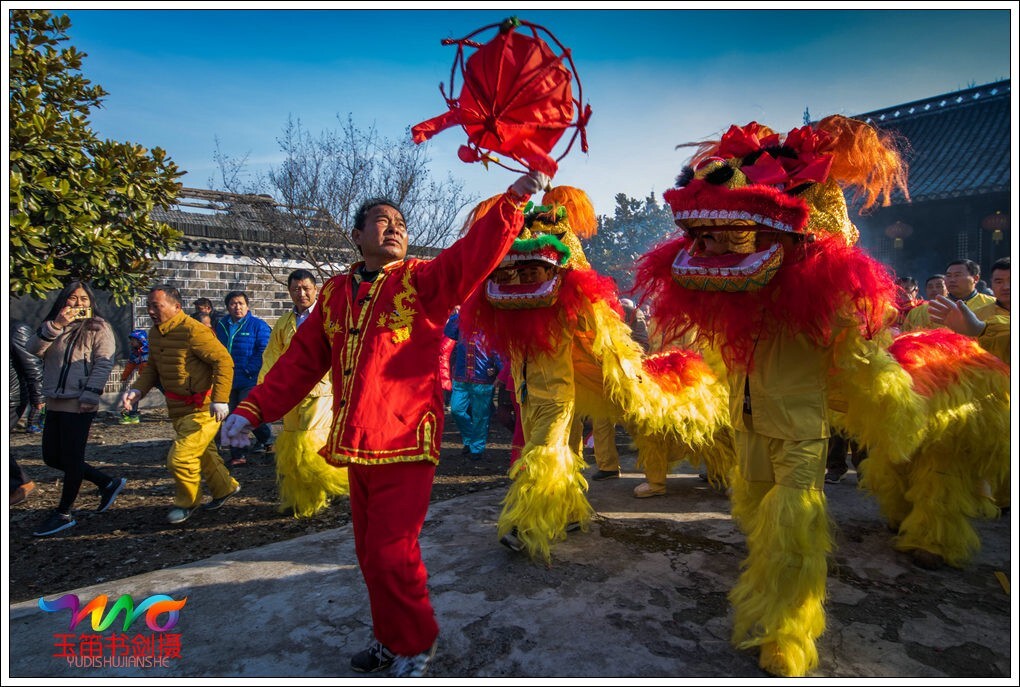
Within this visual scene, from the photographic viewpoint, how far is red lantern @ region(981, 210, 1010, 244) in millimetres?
12820

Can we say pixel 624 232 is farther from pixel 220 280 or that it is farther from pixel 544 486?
pixel 544 486

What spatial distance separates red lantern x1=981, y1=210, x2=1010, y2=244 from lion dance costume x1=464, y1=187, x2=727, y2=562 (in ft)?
37.7

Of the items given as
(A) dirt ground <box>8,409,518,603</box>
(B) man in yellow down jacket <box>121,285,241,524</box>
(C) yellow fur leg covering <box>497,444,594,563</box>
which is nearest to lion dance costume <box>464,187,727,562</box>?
(C) yellow fur leg covering <box>497,444,594,563</box>

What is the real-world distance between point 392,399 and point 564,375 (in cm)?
165

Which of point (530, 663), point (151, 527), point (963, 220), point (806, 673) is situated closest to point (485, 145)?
point (530, 663)

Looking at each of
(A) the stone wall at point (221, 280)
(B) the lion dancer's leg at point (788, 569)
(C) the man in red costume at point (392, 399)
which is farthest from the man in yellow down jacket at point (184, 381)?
(A) the stone wall at point (221, 280)

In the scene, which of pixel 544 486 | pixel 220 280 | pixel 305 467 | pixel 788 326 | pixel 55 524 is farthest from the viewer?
pixel 220 280

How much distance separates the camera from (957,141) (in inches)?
591

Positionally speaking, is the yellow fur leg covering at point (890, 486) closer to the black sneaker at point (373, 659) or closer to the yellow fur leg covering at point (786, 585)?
the yellow fur leg covering at point (786, 585)

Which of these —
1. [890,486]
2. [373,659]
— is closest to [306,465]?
[373,659]

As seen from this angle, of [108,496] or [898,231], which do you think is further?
[898,231]

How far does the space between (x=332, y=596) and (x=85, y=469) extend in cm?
284

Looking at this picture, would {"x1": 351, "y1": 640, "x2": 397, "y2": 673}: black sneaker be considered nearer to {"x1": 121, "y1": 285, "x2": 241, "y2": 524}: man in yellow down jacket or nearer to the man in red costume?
the man in red costume

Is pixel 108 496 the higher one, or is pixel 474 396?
pixel 474 396
